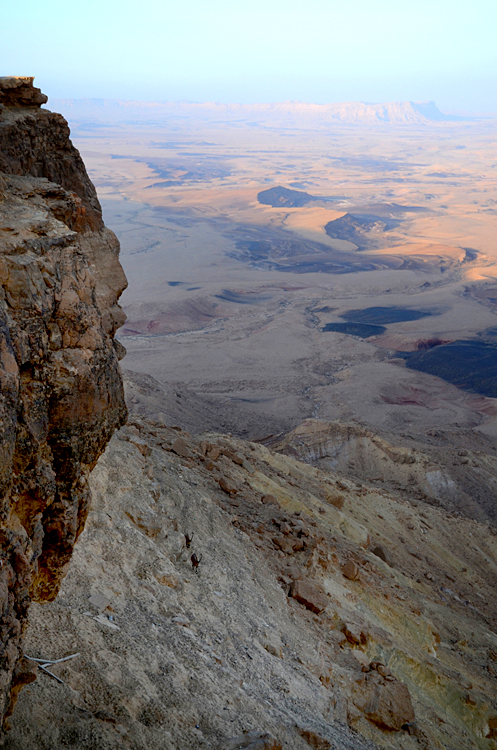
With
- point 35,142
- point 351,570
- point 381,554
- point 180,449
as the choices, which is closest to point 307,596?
point 351,570

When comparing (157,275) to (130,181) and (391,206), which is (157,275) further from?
(130,181)

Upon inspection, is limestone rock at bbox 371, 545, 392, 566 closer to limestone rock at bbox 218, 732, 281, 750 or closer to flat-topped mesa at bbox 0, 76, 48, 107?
limestone rock at bbox 218, 732, 281, 750

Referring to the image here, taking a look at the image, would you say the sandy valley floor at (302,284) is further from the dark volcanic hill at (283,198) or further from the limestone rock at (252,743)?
the limestone rock at (252,743)

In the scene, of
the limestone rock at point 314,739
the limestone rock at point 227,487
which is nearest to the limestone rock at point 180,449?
the limestone rock at point 227,487

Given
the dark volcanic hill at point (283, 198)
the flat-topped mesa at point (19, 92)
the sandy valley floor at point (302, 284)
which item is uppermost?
the flat-topped mesa at point (19, 92)

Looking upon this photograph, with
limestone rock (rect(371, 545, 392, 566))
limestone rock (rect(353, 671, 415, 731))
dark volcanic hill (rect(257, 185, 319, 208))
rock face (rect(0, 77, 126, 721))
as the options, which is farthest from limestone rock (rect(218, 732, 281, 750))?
dark volcanic hill (rect(257, 185, 319, 208))
